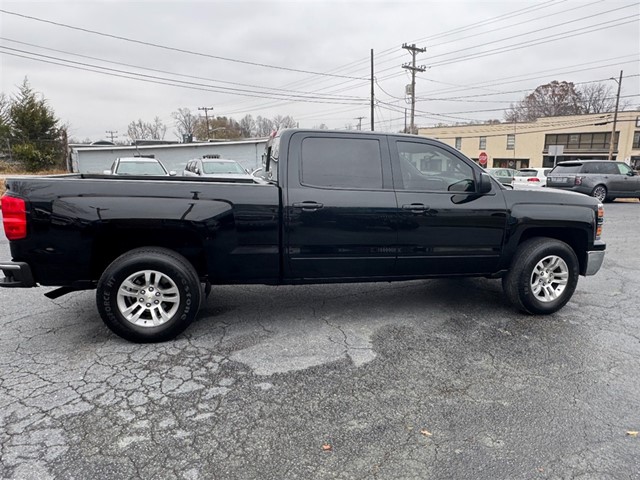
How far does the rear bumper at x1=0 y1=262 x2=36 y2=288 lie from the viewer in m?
3.47

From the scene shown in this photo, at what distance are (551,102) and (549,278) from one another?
229 ft

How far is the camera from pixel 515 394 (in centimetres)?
303

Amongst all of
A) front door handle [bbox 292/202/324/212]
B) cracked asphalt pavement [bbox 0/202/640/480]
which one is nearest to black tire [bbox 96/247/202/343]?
cracked asphalt pavement [bbox 0/202/640/480]

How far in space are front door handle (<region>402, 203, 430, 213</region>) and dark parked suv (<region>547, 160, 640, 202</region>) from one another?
1536 centimetres

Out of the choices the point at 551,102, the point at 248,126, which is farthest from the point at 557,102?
the point at 248,126

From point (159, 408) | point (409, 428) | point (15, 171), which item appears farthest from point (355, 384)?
point (15, 171)

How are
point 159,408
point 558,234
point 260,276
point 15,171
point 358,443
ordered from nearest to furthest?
point 358,443 → point 159,408 → point 260,276 → point 558,234 → point 15,171

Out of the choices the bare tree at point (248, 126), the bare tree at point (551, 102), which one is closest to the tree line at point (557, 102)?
the bare tree at point (551, 102)

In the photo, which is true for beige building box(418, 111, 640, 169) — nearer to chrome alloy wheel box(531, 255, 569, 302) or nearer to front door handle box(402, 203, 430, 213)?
chrome alloy wheel box(531, 255, 569, 302)

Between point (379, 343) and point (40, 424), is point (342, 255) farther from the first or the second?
point (40, 424)

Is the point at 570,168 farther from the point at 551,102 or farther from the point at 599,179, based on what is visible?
the point at 551,102

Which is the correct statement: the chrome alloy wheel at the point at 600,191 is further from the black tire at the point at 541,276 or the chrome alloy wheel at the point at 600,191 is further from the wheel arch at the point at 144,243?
the wheel arch at the point at 144,243

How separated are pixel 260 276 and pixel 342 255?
2.66 feet

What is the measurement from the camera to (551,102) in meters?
63.0
